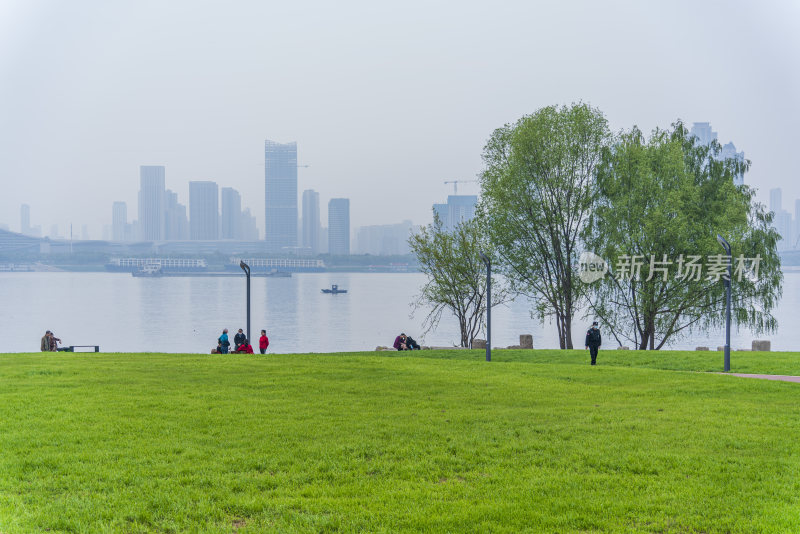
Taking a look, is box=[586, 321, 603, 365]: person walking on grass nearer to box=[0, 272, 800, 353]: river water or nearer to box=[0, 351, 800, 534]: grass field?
box=[0, 351, 800, 534]: grass field

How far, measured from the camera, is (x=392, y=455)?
8.70 m

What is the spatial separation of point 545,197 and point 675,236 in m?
7.93

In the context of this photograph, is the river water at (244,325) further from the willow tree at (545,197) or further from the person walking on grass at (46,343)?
the person walking on grass at (46,343)

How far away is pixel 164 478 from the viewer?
762 centimetres

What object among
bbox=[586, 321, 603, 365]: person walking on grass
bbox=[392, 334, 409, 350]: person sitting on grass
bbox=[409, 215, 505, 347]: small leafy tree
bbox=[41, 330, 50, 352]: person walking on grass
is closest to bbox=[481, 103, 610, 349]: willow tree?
bbox=[409, 215, 505, 347]: small leafy tree

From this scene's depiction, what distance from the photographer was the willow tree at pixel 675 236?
34.0 metres

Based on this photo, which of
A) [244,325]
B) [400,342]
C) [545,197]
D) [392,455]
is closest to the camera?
[392,455]

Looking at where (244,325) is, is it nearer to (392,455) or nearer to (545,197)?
(545,197)

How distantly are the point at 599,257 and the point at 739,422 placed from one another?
2652cm

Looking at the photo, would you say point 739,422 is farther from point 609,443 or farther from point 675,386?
point 675,386

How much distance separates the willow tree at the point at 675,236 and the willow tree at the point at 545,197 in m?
1.39

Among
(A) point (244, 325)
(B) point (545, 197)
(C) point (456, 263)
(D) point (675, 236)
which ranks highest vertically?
(B) point (545, 197)

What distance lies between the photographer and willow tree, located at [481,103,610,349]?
3719 cm

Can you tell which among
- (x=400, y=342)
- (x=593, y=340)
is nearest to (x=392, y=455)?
(x=593, y=340)
